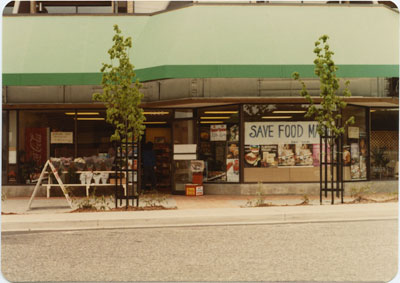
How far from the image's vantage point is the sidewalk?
11.6m

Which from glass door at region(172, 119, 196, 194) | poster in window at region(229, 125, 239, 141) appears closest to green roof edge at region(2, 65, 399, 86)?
poster in window at region(229, 125, 239, 141)

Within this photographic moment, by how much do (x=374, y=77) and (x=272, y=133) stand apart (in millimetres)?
3619

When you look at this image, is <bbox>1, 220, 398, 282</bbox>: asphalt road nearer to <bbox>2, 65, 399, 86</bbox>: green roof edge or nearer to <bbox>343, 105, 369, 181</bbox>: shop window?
<bbox>2, 65, 399, 86</bbox>: green roof edge

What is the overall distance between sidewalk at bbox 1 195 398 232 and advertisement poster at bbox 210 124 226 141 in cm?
381

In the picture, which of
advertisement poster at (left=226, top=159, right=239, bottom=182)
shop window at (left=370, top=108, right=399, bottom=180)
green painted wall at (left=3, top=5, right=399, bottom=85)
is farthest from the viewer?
shop window at (left=370, top=108, right=399, bottom=180)

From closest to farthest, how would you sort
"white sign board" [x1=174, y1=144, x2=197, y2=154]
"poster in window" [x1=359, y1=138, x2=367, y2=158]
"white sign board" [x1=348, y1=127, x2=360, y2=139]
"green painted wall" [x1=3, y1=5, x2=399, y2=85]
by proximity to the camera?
"green painted wall" [x1=3, y1=5, x2=399, y2=85]
"white sign board" [x1=174, y1=144, x2=197, y2=154]
"white sign board" [x1=348, y1=127, x2=360, y2=139]
"poster in window" [x1=359, y1=138, x2=367, y2=158]

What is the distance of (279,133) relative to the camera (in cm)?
1767

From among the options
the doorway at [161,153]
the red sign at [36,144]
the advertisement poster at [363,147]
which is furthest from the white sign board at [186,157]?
the advertisement poster at [363,147]

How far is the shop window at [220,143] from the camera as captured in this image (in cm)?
1777

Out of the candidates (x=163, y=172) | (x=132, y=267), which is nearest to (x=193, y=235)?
(x=132, y=267)

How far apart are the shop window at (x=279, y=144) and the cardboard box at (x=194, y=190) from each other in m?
1.51

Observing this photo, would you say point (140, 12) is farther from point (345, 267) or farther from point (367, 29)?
point (345, 267)

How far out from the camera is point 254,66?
16578 millimetres

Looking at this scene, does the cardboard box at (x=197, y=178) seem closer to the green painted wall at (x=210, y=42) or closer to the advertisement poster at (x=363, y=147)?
the green painted wall at (x=210, y=42)
